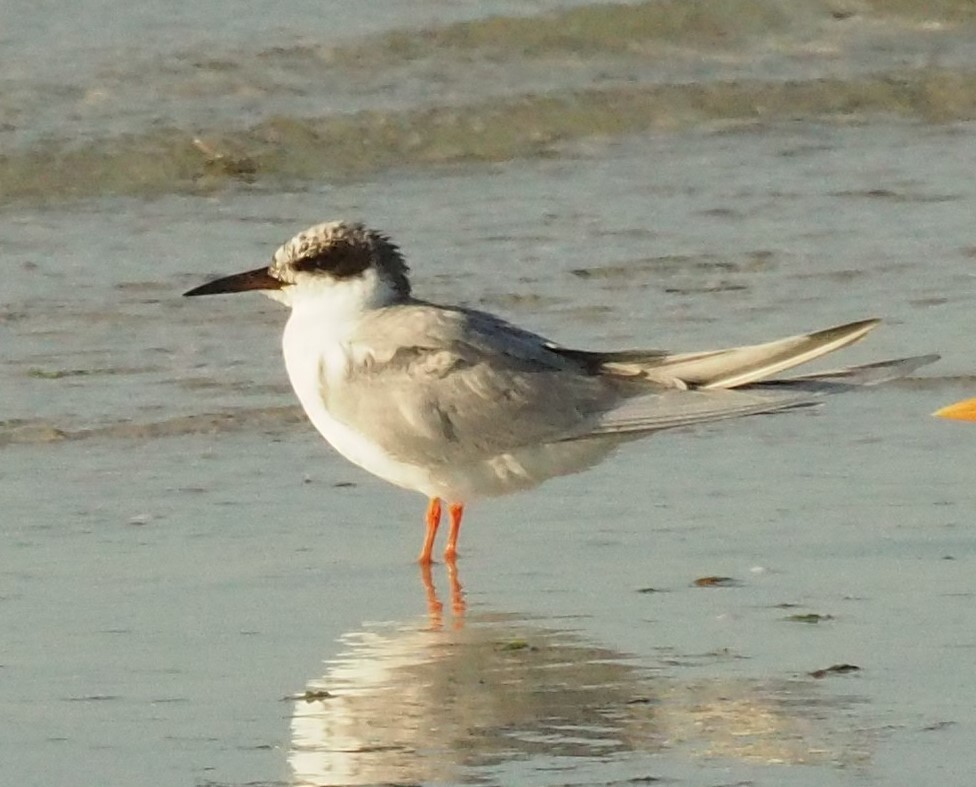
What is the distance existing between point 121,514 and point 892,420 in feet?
7.04

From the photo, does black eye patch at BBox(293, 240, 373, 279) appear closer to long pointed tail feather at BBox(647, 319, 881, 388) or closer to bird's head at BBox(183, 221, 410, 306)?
bird's head at BBox(183, 221, 410, 306)

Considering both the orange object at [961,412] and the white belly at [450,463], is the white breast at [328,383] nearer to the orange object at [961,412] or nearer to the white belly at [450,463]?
the white belly at [450,463]

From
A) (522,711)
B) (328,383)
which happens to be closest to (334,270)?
(328,383)

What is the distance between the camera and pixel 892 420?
22.6ft

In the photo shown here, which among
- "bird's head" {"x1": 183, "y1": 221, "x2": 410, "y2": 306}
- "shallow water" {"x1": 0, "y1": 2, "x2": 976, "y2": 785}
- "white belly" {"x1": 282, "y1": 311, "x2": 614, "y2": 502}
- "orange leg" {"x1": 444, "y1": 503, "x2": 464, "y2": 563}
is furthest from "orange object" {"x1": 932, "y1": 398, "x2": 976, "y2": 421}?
"bird's head" {"x1": 183, "y1": 221, "x2": 410, "y2": 306}

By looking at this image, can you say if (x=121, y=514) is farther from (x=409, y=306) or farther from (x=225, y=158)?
(x=225, y=158)

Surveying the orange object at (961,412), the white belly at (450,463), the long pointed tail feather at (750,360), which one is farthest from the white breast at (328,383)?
the orange object at (961,412)

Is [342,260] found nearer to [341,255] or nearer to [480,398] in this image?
[341,255]

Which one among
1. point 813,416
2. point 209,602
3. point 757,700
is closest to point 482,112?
point 813,416

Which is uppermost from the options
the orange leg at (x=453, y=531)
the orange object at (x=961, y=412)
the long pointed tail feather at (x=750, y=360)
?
the long pointed tail feather at (x=750, y=360)

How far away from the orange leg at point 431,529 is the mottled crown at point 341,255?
0.58 meters

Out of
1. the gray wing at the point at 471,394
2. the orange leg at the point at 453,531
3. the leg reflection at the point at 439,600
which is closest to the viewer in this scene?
the leg reflection at the point at 439,600

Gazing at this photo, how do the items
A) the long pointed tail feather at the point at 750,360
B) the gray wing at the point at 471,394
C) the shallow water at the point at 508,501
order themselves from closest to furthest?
1. the shallow water at the point at 508,501
2. the long pointed tail feather at the point at 750,360
3. the gray wing at the point at 471,394

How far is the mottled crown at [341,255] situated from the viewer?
641cm
